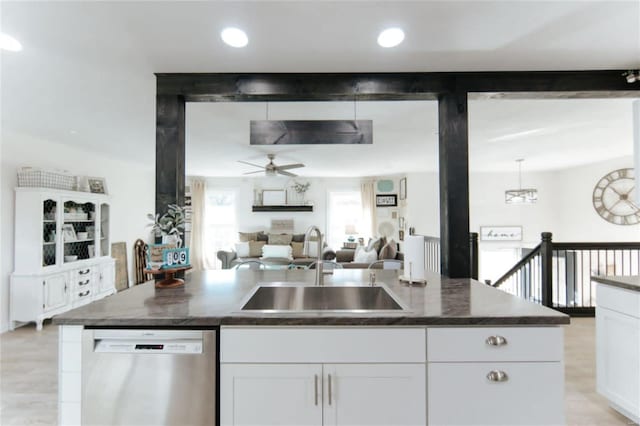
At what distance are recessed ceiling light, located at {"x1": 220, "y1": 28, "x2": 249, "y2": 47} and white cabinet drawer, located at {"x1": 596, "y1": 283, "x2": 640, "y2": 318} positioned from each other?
2.79 meters

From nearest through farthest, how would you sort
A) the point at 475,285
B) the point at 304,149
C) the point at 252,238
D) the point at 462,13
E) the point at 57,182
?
the point at 462,13
the point at 475,285
the point at 57,182
the point at 304,149
the point at 252,238

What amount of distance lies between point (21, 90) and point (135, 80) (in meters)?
1.07

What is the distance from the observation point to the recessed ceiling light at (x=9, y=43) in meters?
1.71

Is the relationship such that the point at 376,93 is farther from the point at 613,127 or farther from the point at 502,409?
the point at 613,127

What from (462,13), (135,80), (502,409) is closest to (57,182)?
(135,80)

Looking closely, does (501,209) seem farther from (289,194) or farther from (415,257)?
(415,257)

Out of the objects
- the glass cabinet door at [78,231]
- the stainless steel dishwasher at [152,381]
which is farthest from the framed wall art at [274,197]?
the stainless steel dishwasher at [152,381]

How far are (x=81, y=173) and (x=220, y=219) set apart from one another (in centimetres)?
323

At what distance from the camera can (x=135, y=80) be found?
2.25m

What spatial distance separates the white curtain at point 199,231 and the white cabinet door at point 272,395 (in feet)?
20.8

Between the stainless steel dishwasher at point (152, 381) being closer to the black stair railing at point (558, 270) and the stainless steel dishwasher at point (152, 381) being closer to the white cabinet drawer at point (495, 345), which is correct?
the white cabinet drawer at point (495, 345)

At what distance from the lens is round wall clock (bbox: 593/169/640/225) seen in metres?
5.15

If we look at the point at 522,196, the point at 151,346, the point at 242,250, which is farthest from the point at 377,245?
the point at 151,346

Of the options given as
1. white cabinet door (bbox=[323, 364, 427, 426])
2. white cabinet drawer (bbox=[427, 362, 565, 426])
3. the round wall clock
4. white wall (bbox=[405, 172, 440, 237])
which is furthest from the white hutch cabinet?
the round wall clock
